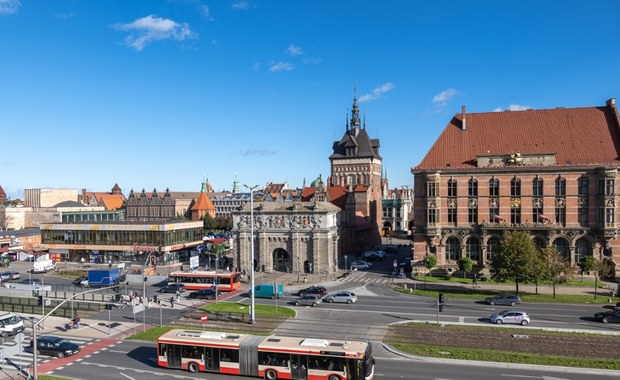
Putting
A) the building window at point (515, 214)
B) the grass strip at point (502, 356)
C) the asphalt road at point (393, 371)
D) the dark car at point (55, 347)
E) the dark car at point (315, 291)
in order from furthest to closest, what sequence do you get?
the building window at point (515, 214)
the dark car at point (315, 291)
the dark car at point (55, 347)
the grass strip at point (502, 356)
the asphalt road at point (393, 371)

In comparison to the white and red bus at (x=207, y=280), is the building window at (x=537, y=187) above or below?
above

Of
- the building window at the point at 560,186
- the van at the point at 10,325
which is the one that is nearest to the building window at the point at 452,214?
the building window at the point at 560,186

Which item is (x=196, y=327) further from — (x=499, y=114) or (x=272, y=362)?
(x=499, y=114)

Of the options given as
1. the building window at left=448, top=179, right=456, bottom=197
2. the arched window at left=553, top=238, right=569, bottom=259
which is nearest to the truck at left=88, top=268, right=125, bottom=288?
the building window at left=448, top=179, right=456, bottom=197

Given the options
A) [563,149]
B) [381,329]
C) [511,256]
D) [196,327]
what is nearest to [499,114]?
[563,149]

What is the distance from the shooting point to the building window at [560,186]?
65.2m

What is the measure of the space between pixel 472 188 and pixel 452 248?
29.8ft

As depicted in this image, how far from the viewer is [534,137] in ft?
226

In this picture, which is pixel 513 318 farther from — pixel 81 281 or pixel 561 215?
pixel 81 281

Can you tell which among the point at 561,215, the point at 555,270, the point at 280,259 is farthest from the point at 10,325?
the point at 561,215

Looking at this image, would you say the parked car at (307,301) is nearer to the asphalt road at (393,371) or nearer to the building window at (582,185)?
the asphalt road at (393,371)

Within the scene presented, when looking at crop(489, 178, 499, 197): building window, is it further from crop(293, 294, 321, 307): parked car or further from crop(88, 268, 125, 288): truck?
crop(88, 268, 125, 288): truck

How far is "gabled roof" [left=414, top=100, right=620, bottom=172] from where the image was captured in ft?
216

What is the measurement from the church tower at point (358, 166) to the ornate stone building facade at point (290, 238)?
33.8 meters
